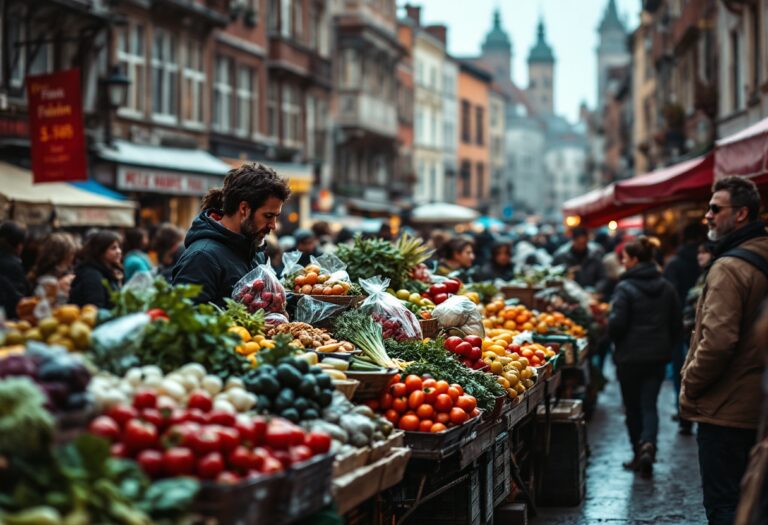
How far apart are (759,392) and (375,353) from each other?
7.23 feet

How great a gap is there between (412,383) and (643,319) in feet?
16.5

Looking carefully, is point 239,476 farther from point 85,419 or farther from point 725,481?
point 725,481

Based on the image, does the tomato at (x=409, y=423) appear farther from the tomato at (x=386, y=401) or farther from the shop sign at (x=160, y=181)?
the shop sign at (x=160, y=181)

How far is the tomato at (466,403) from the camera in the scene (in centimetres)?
693

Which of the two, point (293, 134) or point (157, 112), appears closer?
point (157, 112)

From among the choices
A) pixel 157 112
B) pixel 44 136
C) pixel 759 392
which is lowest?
pixel 759 392

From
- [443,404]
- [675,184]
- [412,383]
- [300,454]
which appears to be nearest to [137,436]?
[300,454]

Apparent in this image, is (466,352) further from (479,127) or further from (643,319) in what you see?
(479,127)

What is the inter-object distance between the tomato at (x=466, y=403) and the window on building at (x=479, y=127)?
246 feet

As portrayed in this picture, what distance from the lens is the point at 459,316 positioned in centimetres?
941

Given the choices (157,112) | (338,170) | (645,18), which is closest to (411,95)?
(645,18)

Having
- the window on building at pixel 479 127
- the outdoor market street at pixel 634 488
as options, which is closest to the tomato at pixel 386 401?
the outdoor market street at pixel 634 488

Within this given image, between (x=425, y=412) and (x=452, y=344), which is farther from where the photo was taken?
(x=452, y=344)

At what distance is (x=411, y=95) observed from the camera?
2359 inches
